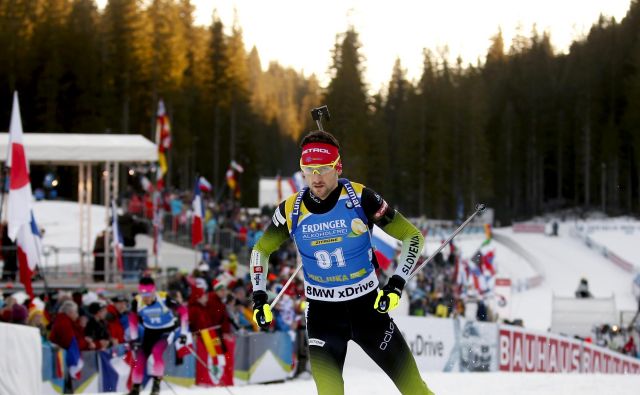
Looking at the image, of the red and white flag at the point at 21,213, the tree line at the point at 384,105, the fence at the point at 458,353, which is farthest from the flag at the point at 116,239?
the tree line at the point at 384,105

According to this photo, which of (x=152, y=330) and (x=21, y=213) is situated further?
(x=21, y=213)

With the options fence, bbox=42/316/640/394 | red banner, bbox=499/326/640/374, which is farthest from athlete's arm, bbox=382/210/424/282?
red banner, bbox=499/326/640/374

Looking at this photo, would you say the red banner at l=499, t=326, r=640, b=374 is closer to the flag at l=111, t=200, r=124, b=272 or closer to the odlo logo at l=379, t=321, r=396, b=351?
the flag at l=111, t=200, r=124, b=272

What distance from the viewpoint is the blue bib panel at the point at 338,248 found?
6.22 metres

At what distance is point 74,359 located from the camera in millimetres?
11945

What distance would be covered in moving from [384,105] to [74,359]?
97.2 meters

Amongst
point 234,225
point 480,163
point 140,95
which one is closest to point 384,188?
point 480,163

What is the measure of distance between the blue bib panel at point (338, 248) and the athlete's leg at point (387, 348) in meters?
0.18

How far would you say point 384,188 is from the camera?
87.9 m

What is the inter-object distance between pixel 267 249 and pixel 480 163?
8745 cm

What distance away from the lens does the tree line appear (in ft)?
203

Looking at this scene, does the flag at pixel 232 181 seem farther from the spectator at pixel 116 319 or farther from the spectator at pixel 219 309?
the spectator at pixel 116 319

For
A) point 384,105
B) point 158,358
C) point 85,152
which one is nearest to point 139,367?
point 158,358

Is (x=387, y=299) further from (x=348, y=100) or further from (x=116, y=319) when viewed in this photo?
(x=348, y=100)
